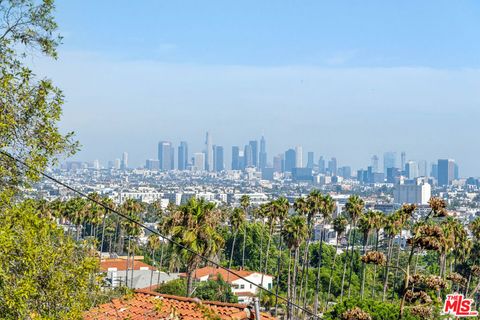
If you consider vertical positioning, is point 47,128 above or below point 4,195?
above

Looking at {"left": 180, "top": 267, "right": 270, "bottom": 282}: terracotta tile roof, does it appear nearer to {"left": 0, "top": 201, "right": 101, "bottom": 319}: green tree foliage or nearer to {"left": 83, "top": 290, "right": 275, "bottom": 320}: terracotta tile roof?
{"left": 83, "top": 290, "right": 275, "bottom": 320}: terracotta tile roof

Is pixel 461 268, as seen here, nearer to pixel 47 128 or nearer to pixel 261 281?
pixel 261 281

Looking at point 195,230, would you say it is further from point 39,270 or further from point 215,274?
point 215,274

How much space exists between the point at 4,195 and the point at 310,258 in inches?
2480

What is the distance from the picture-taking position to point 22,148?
7.59 meters

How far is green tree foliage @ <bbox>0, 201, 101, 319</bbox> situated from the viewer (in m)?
6.23

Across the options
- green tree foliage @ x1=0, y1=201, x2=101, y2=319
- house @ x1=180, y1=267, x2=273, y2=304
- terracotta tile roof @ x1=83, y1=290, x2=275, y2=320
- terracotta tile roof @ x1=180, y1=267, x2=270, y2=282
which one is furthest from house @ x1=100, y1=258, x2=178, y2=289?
green tree foliage @ x1=0, y1=201, x2=101, y2=319

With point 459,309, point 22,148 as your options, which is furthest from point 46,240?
point 459,309

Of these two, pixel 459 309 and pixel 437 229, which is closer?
pixel 437 229

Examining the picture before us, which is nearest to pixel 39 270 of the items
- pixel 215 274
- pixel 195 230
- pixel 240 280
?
pixel 195 230

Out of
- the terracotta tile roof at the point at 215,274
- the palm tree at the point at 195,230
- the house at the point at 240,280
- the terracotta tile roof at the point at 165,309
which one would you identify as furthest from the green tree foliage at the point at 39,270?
the terracotta tile roof at the point at 215,274

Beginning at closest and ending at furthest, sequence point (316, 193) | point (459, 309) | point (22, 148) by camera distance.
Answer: point (22, 148) → point (459, 309) → point (316, 193)

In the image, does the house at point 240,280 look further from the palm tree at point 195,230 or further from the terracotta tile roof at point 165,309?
the terracotta tile roof at point 165,309

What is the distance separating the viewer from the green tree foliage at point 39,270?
6227 mm
